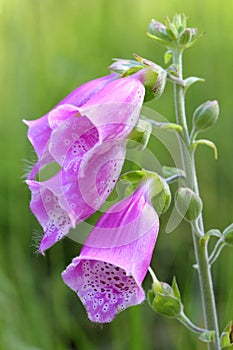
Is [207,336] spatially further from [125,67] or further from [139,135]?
[125,67]

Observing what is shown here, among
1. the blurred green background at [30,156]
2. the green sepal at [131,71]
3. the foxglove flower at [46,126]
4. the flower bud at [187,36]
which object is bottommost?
the blurred green background at [30,156]

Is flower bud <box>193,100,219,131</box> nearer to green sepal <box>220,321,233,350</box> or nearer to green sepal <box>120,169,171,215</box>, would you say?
green sepal <box>120,169,171,215</box>

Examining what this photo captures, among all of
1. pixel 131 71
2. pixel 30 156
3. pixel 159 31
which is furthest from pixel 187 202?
pixel 30 156

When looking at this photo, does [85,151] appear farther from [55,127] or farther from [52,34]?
[52,34]

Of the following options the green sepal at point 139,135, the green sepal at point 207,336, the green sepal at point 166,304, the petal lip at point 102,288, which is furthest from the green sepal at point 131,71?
the green sepal at point 207,336

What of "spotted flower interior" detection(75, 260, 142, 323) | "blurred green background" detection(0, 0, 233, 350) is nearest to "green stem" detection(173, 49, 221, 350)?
"spotted flower interior" detection(75, 260, 142, 323)

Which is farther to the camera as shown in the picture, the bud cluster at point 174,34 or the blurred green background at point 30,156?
the blurred green background at point 30,156

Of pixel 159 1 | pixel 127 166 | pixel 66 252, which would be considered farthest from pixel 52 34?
pixel 66 252

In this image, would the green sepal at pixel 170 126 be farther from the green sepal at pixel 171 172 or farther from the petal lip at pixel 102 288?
the petal lip at pixel 102 288
